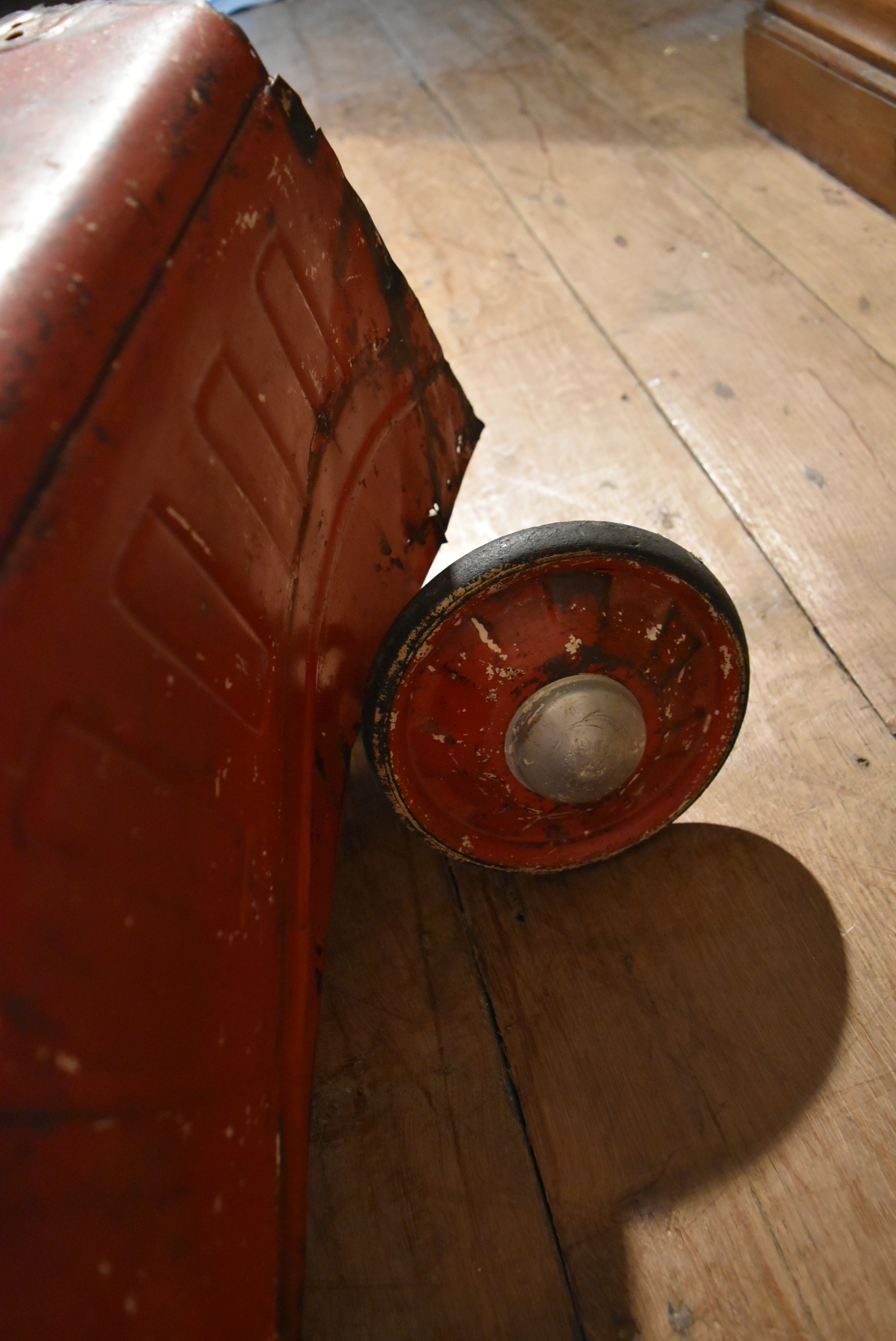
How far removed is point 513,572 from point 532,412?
0.80 m

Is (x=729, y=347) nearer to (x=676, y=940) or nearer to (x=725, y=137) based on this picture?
(x=725, y=137)

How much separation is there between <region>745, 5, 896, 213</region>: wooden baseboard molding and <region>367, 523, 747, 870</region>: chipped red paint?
125 centimetres

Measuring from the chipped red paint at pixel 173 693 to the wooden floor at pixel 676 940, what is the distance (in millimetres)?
201

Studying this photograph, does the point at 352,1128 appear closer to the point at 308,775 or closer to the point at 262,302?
the point at 308,775

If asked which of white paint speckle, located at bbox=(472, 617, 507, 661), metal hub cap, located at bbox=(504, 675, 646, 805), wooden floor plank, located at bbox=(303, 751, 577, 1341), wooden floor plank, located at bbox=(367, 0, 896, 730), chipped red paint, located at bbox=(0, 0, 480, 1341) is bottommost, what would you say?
wooden floor plank, located at bbox=(367, 0, 896, 730)

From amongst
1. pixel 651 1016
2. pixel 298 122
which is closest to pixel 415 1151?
pixel 651 1016

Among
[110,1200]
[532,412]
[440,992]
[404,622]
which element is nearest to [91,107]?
[404,622]

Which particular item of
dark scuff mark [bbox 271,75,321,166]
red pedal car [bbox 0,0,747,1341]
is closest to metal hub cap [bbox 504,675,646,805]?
red pedal car [bbox 0,0,747,1341]

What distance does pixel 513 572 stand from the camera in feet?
2.60

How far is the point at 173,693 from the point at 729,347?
1289 mm

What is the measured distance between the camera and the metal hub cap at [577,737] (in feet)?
2.70

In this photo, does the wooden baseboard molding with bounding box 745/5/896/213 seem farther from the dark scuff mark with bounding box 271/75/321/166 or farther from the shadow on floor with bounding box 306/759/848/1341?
the shadow on floor with bounding box 306/759/848/1341

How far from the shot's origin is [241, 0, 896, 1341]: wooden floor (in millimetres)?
782

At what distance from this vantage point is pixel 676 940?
0.95 metres
